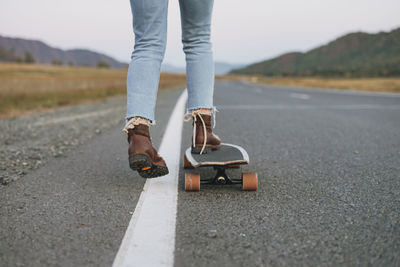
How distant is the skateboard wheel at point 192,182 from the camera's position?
1811mm

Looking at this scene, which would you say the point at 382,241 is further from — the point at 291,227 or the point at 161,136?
the point at 161,136

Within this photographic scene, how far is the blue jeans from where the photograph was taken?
1906mm

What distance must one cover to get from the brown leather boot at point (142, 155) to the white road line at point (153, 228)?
0.10 m

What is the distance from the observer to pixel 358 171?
2254 mm

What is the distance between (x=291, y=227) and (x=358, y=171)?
1.07m

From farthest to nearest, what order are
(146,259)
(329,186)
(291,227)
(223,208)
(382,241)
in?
(329,186), (223,208), (291,227), (382,241), (146,259)

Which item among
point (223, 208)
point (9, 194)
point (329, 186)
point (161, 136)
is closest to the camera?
point (223, 208)

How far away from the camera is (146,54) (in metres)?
1.96

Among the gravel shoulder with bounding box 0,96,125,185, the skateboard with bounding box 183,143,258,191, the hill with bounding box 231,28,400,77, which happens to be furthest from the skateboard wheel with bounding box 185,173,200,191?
the hill with bounding box 231,28,400,77

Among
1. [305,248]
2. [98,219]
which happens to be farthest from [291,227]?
[98,219]

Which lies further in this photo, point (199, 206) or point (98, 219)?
point (199, 206)

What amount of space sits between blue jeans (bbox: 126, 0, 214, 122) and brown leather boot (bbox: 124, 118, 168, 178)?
8cm

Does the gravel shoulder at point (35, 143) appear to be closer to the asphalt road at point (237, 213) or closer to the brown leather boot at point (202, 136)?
the asphalt road at point (237, 213)

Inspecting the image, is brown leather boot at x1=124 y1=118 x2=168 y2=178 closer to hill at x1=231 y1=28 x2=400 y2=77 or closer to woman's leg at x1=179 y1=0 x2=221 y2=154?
woman's leg at x1=179 y1=0 x2=221 y2=154
